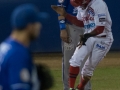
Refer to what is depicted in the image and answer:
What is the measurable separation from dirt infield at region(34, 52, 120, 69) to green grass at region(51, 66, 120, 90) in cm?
75

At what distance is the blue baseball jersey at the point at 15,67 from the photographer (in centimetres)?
402

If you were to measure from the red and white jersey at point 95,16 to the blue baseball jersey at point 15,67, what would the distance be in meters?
4.22

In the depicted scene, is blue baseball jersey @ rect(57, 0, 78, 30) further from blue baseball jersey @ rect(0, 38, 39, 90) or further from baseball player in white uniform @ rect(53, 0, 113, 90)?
blue baseball jersey @ rect(0, 38, 39, 90)

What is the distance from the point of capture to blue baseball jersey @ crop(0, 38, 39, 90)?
4.02 meters

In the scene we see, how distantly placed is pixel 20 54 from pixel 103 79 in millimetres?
7562

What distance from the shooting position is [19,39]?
161 inches

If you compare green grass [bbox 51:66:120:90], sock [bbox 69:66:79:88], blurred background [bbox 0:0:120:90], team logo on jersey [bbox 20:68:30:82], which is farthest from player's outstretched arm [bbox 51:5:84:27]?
blurred background [bbox 0:0:120:90]

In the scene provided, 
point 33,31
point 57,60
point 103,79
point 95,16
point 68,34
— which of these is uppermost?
point 33,31

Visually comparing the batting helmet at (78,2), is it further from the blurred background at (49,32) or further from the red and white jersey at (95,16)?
the blurred background at (49,32)

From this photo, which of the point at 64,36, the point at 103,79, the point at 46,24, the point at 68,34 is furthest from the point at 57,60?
the point at 64,36

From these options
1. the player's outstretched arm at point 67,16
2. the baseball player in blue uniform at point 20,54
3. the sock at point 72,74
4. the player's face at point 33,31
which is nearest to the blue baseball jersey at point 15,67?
the baseball player in blue uniform at point 20,54

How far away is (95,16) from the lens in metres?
8.26

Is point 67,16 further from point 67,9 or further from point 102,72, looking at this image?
point 102,72

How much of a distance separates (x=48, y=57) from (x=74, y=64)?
275 inches
